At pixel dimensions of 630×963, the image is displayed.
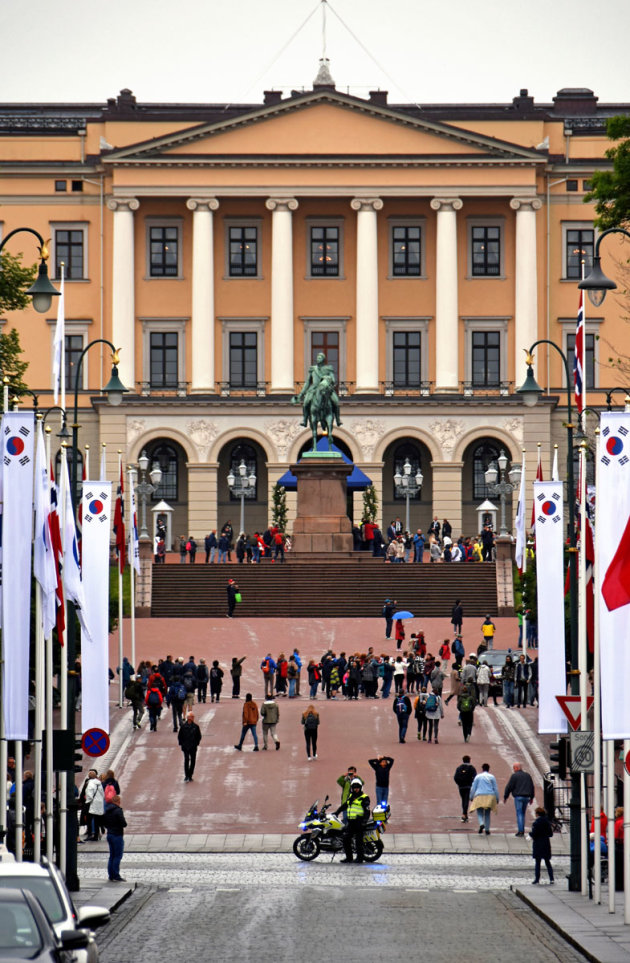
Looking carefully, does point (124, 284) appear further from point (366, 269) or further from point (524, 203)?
point (524, 203)

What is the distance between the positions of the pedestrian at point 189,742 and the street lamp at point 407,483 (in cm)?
4560

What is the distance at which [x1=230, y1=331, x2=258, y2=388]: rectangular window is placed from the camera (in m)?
93.7

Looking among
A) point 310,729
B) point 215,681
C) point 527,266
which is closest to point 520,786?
point 310,729

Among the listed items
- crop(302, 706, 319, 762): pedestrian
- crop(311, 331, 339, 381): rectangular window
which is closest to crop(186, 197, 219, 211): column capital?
crop(311, 331, 339, 381): rectangular window

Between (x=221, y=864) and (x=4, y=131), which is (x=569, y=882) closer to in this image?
(x=221, y=864)

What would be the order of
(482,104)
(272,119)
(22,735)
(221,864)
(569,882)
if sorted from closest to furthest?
1. (22,735)
2. (569,882)
3. (221,864)
4. (272,119)
5. (482,104)

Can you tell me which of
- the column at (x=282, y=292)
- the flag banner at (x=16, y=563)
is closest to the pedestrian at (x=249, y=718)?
the flag banner at (x=16, y=563)

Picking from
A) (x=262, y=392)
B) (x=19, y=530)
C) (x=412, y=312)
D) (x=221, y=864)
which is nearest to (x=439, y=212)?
(x=412, y=312)

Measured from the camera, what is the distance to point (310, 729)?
41219mm

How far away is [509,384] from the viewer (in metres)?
92.7

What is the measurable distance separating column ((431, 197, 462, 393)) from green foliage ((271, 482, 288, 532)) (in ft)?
36.2

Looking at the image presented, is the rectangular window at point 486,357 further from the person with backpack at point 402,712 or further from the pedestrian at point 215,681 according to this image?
the person with backpack at point 402,712

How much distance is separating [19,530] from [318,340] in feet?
233

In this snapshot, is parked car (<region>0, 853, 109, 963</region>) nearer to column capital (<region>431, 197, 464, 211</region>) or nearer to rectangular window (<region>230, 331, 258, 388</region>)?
rectangular window (<region>230, 331, 258, 388</region>)
